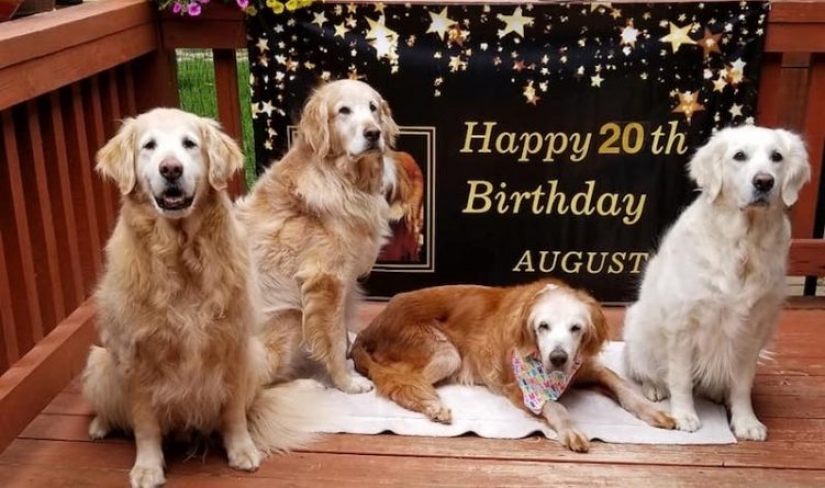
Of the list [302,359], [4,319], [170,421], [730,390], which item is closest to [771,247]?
[730,390]

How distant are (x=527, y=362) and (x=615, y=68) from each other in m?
1.43

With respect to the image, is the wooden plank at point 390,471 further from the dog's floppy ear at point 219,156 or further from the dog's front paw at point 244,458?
the dog's floppy ear at point 219,156

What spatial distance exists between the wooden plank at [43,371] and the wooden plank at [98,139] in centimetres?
39

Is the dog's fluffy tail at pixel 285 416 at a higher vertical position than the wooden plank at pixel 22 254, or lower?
lower

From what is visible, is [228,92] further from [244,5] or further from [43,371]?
[43,371]

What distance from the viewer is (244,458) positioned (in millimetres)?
2480

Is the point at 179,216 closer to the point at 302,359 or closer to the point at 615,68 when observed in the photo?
the point at 302,359

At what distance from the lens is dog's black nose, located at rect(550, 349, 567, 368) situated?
2.58 meters

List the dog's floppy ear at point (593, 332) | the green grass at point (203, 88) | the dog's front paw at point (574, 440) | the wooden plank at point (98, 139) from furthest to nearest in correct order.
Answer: the green grass at point (203, 88) < the wooden plank at point (98, 139) < the dog's floppy ear at point (593, 332) < the dog's front paw at point (574, 440)

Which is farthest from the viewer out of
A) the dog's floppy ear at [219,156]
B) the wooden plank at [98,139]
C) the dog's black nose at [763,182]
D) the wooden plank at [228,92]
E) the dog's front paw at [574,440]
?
the wooden plank at [228,92]

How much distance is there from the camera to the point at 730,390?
2699mm

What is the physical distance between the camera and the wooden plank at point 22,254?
8.66 ft

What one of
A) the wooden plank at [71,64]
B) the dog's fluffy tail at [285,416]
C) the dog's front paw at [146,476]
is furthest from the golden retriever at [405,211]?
the dog's front paw at [146,476]

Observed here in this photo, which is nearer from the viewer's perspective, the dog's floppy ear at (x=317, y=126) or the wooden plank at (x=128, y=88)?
the dog's floppy ear at (x=317, y=126)
